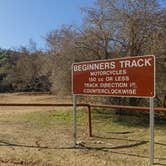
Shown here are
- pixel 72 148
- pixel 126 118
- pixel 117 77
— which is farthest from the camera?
pixel 126 118

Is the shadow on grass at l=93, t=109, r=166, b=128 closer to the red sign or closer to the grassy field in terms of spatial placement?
the grassy field

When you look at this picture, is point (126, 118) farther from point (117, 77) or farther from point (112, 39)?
point (117, 77)

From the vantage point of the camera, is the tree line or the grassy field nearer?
the grassy field

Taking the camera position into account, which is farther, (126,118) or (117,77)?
(126,118)

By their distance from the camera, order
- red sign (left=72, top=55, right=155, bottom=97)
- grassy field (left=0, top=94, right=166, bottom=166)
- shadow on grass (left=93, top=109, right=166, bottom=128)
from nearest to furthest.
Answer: red sign (left=72, top=55, right=155, bottom=97)
grassy field (left=0, top=94, right=166, bottom=166)
shadow on grass (left=93, top=109, right=166, bottom=128)

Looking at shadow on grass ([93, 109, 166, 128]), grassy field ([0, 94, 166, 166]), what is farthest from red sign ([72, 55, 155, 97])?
shadow on grass ([93, 109, 166, 128])

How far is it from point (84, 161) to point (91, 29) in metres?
11.7

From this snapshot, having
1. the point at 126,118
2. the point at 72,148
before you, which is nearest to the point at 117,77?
the point at 72,148

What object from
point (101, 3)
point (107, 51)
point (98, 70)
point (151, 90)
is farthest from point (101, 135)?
point (101, 3)

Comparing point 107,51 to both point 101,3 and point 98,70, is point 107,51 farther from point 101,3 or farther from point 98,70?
point 98,70

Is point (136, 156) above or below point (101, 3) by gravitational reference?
below

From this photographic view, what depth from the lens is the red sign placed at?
788 centimetres

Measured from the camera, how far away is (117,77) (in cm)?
869

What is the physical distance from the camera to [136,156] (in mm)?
8656
